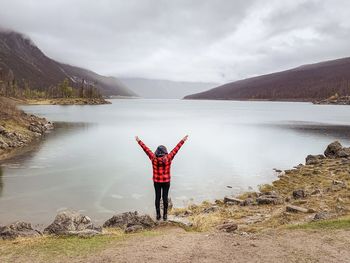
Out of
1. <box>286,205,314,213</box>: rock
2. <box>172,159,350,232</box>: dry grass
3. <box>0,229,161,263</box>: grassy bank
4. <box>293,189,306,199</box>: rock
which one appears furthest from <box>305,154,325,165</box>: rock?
<box>0,229,161,263</box>: grassy bank

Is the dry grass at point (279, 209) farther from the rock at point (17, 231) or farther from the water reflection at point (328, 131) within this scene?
the water reflection at point (328, 131)

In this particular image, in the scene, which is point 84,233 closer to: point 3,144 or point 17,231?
point 17,231

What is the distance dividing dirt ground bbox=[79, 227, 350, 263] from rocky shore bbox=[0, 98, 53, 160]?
124ft

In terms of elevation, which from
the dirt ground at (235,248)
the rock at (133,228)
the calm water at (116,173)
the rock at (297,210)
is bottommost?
the calm water at (116,173)

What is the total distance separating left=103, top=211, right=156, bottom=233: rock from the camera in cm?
2003

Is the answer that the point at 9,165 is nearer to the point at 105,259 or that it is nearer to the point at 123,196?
the point at 123,196

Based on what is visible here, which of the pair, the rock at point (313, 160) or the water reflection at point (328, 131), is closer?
the rock at point (313, 160)

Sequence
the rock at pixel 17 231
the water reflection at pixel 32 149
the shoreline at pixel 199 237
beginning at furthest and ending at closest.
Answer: the water reflection at pixel 32 149, the rock at pixel 17 231, the shoreline at pixel 199 237

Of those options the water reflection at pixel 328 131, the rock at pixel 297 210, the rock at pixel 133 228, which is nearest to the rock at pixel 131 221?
the rock at pixel 133 228

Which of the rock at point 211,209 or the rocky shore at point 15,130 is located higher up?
the rocky shore at point 15,130

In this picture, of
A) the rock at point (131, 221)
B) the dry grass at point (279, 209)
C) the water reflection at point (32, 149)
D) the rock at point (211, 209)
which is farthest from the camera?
the water reflection at point (32, 149)

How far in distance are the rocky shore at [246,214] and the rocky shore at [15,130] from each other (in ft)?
102

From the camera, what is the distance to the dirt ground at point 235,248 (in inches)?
543

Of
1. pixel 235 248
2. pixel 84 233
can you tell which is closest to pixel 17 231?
pixel 84 233
